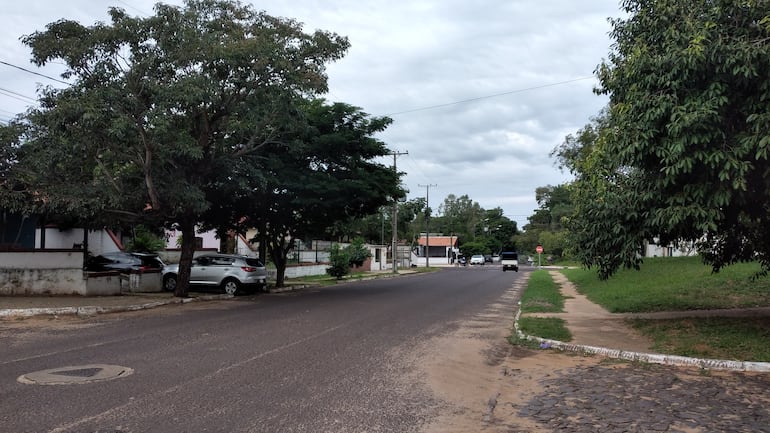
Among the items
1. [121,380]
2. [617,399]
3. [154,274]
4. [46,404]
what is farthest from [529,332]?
[154,274]

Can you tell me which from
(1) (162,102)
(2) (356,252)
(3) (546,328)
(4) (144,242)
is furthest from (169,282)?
(2) (356,252)

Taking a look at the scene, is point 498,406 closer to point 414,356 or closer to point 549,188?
point 414,356

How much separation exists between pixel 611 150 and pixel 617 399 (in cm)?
434

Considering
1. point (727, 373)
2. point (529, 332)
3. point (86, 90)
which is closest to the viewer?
point (727, 373)

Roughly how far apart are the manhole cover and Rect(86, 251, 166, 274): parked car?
15.3 m

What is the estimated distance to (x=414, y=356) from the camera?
952 cm

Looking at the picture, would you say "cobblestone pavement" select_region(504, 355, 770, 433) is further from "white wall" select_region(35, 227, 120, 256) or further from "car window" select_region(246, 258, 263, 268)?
"white wall" select_region(35, 227, 120, 256)

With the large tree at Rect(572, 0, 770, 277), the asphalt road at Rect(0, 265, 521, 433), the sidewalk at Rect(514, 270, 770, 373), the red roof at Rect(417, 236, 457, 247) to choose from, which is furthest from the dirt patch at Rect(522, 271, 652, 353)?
the red roof at Rect(417, 236, 457, 247)

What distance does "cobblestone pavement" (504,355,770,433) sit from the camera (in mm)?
5780

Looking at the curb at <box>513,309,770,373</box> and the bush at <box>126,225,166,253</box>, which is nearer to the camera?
the curb at <box>513,309,770,373</box>

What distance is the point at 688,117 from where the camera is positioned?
7.86 m

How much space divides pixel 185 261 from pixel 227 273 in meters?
2.10

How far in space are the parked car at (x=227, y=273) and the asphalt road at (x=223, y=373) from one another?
612 cm

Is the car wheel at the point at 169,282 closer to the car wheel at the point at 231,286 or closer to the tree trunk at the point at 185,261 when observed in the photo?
the car wheel at the point at 231,286
